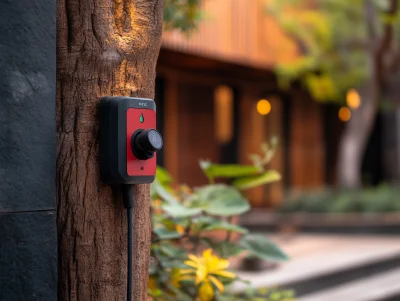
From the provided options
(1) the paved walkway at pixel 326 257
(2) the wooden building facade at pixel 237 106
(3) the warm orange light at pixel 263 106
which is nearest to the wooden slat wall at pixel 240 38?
(2) the wooden building facade at pixel 237 106

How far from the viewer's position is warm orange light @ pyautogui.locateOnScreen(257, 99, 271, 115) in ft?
54.9

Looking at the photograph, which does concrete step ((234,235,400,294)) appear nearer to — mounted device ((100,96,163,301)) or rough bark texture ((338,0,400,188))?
rough bark texture ((338,0,400,188))

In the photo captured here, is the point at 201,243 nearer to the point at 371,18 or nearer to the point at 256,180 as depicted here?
the point at 256,180

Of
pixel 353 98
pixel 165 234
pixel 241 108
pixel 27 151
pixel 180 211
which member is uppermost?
pixel 353 98

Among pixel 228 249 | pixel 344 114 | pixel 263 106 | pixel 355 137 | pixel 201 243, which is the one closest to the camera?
pixel 228 249

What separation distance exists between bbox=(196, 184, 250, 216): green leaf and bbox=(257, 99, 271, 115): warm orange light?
518 inches

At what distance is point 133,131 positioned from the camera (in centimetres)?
211

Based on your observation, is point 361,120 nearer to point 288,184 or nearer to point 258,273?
point 288,184

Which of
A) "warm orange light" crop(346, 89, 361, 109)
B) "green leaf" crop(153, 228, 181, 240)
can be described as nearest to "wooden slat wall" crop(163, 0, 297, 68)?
"warm orange light" crop(346, 89, 361, 109)

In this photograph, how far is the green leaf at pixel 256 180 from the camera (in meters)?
3.72

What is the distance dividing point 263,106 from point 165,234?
1366 centimetres

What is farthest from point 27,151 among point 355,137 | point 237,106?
point 237,106

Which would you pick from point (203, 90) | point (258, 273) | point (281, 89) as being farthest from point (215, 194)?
point (281, 89)

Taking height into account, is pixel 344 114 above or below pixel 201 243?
above
